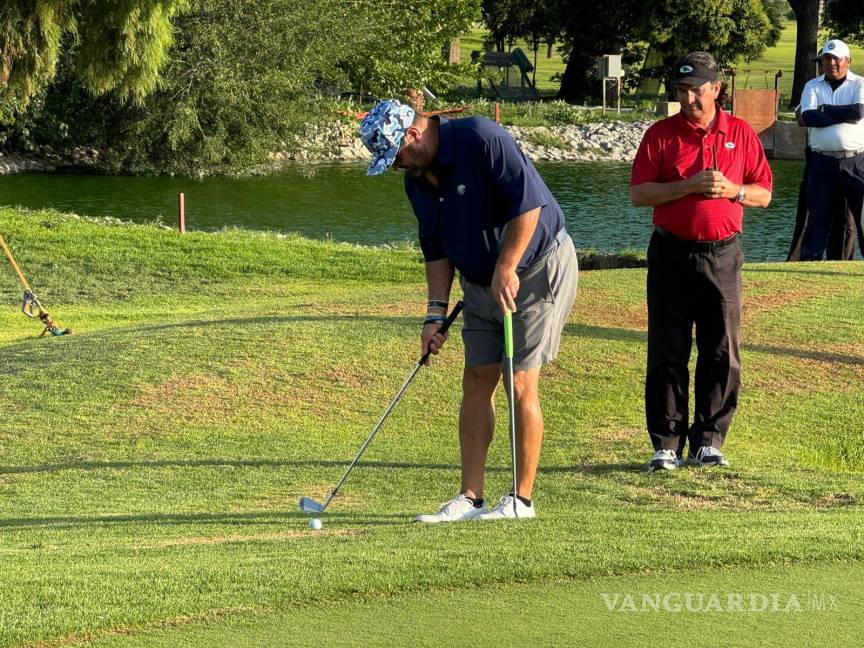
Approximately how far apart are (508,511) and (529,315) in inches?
34.9

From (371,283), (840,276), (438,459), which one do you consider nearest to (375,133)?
(438,459)

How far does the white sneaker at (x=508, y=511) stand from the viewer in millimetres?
6070

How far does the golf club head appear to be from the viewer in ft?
21.1

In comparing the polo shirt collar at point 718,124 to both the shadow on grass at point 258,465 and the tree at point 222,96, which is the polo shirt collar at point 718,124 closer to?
the shadow on grass at point 258,465

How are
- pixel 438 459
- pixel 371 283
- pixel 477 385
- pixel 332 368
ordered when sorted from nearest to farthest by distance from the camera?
1. pixel 477 385
2. pixel 438 459
3. pixel 332 368
4. pixel 371 283

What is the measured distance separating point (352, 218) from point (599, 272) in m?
15.3

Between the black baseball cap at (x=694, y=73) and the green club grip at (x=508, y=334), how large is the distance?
1814 millimetres

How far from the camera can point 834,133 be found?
12633 millimetres

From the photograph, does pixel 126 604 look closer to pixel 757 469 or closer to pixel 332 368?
pixel 757 469

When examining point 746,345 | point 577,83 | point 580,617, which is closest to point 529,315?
point 580,617

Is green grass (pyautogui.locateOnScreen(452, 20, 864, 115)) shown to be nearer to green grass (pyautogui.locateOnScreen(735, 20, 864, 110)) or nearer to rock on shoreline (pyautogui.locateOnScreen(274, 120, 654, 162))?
green grass (pyautogui.locateOnScreen(735, 20, 864, 110))

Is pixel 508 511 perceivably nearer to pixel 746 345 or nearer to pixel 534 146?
pixel 746 345

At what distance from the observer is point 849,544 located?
16.6ft

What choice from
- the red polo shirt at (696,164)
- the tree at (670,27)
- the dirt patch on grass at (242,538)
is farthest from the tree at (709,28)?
the dirt patch on grass at (242,538)
